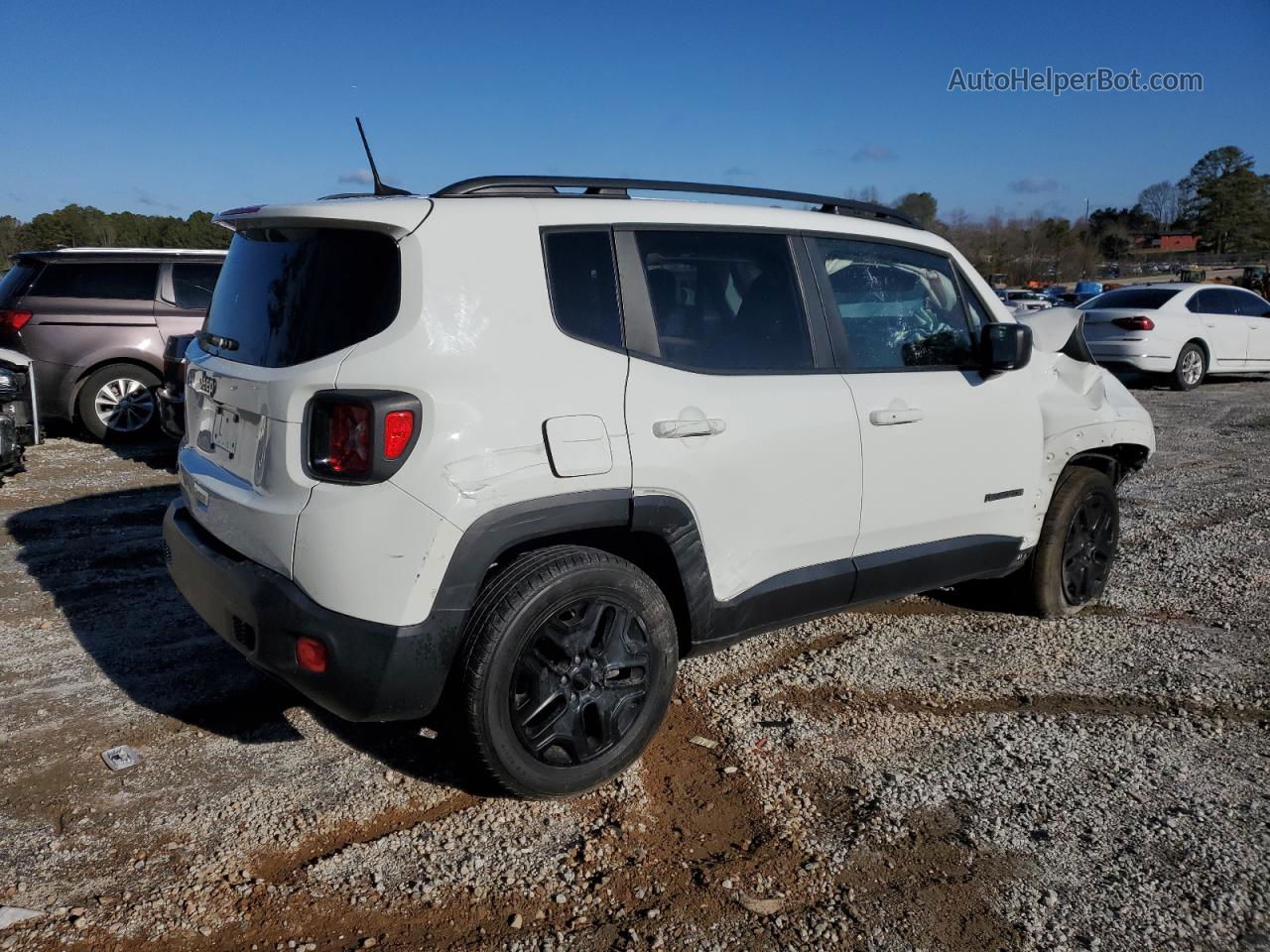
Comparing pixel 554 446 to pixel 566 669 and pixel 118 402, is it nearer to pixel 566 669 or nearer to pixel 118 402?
pixel 566 669

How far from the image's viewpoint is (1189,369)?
1527 centimetres

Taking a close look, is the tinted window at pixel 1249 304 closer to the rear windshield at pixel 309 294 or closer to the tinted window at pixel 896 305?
the tinted window at pixel 896 305

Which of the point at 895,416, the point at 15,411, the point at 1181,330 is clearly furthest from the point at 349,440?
the point at 1181,330

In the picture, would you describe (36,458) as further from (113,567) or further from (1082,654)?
(1082,654)

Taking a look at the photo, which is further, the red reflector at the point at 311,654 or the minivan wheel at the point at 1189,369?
the minivan wheel at the point at 1189,369

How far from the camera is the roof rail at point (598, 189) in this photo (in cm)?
318

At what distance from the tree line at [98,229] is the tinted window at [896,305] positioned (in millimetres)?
15674

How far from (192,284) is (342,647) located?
26.0 ft

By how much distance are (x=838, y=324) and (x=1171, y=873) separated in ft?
6.85

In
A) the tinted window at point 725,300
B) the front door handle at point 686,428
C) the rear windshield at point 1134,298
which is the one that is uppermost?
the rear windshield at point 1134,298

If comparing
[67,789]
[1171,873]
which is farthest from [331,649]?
[1171,873]

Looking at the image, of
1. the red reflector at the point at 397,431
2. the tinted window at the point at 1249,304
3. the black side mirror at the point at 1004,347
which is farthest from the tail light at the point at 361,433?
the tinted window at the point at 1249,304

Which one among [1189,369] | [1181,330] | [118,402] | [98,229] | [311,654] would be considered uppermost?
[98,229]

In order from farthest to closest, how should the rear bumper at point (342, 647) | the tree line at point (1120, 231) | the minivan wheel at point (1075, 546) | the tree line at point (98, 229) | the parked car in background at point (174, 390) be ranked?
the tree line at point (1120, 231)
the tree line at point (98, 229)
the minivan wheel at point (1075, 546)
the parked car in background at point (174, 390)
the rear bumper at point (342, 647)
